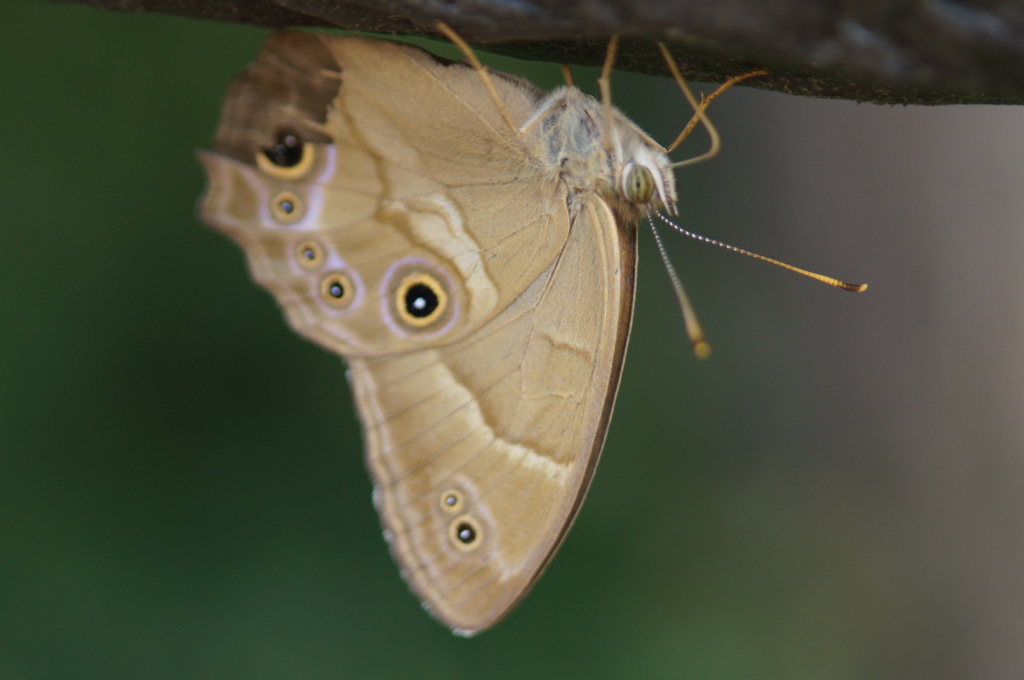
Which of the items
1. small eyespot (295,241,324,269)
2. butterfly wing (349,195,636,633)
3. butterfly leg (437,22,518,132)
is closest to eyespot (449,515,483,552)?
butterfly wing (349,195,636,633)

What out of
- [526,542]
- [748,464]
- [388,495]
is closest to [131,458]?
[388,495]

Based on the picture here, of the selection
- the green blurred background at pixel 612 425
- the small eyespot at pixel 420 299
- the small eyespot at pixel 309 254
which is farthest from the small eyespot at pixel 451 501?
the green blurred background at pixel 612 425

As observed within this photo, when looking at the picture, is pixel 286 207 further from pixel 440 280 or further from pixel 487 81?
pixel 487 81

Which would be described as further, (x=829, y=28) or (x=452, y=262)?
→ (x=452, y=262)

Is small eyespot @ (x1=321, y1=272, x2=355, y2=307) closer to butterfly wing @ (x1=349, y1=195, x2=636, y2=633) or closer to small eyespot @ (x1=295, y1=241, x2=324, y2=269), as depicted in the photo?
small eyespot @ (x1=295, y1=241, x2=324, y2=269)

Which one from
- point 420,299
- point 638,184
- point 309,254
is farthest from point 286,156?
point 638,184
